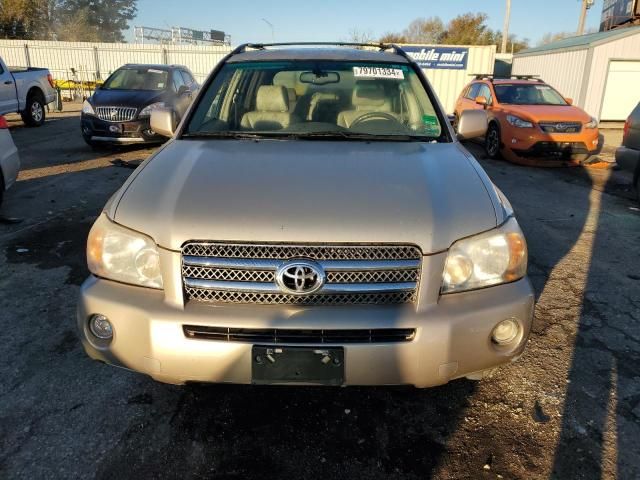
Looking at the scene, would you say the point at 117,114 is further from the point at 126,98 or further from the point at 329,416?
the point at 329,416

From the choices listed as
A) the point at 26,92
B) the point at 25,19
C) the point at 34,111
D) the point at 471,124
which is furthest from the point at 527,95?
the point at 25,19

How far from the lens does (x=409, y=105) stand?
3.43 metres

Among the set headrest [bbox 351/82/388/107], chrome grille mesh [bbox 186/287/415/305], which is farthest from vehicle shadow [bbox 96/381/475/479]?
headrest [bbox 351/82/388/107]

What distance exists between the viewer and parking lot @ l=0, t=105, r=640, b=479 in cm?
214

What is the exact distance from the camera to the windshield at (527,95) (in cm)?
1028

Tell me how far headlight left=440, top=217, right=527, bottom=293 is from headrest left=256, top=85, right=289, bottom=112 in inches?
68.5

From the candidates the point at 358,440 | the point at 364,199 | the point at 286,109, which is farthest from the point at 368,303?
the point at 286,109

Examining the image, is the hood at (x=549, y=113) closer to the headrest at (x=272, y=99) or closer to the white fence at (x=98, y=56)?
the headrest at (x=272, y=99)

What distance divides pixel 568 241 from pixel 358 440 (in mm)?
3835

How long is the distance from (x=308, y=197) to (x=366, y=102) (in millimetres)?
1491

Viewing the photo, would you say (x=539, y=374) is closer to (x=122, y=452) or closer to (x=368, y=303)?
(x=368, y=303)

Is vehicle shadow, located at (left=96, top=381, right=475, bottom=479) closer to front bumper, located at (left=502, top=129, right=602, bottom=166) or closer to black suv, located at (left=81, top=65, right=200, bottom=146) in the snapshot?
black suv, located at (left=81, top=65, right=200, bottom=146)

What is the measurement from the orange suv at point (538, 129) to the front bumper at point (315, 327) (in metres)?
7.29

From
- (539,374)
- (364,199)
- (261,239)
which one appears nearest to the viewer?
(261,239)
